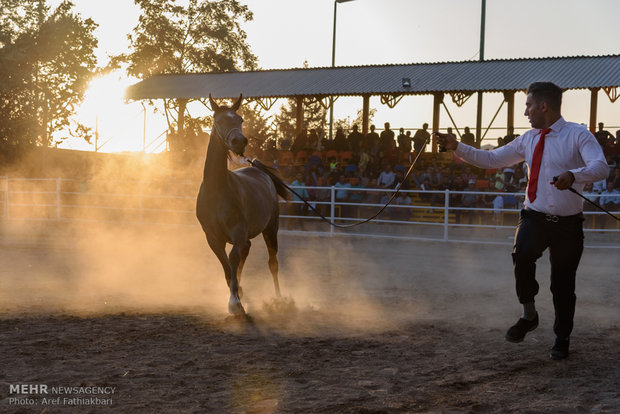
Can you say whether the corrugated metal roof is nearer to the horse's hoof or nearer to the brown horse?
the brown horse

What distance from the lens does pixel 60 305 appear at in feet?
23.0

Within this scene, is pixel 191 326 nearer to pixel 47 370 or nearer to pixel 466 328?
pixel 47 370

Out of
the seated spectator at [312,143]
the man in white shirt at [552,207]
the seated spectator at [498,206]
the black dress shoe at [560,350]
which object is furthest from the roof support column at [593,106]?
the black dress shoe at [560,350]

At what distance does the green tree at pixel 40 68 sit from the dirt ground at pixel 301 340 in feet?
72.1

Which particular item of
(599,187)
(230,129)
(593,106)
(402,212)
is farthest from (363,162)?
(230,129)

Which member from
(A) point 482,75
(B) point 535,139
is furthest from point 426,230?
(B) point 535,139

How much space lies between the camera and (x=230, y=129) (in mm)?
6562

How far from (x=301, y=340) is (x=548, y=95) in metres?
2.67

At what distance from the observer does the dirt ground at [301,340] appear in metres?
3.80

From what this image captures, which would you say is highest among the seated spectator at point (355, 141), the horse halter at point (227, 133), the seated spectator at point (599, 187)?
the seated spectator at point (355, 141)

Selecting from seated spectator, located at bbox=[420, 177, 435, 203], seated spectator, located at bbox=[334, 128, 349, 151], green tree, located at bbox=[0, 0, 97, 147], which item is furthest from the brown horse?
green tree, located at bbox=[0, 0, 97, 147]

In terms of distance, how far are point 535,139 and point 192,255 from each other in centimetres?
814

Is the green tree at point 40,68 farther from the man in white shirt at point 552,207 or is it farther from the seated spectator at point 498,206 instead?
the man in white shirt at point 552,207

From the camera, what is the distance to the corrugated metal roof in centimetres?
1852
